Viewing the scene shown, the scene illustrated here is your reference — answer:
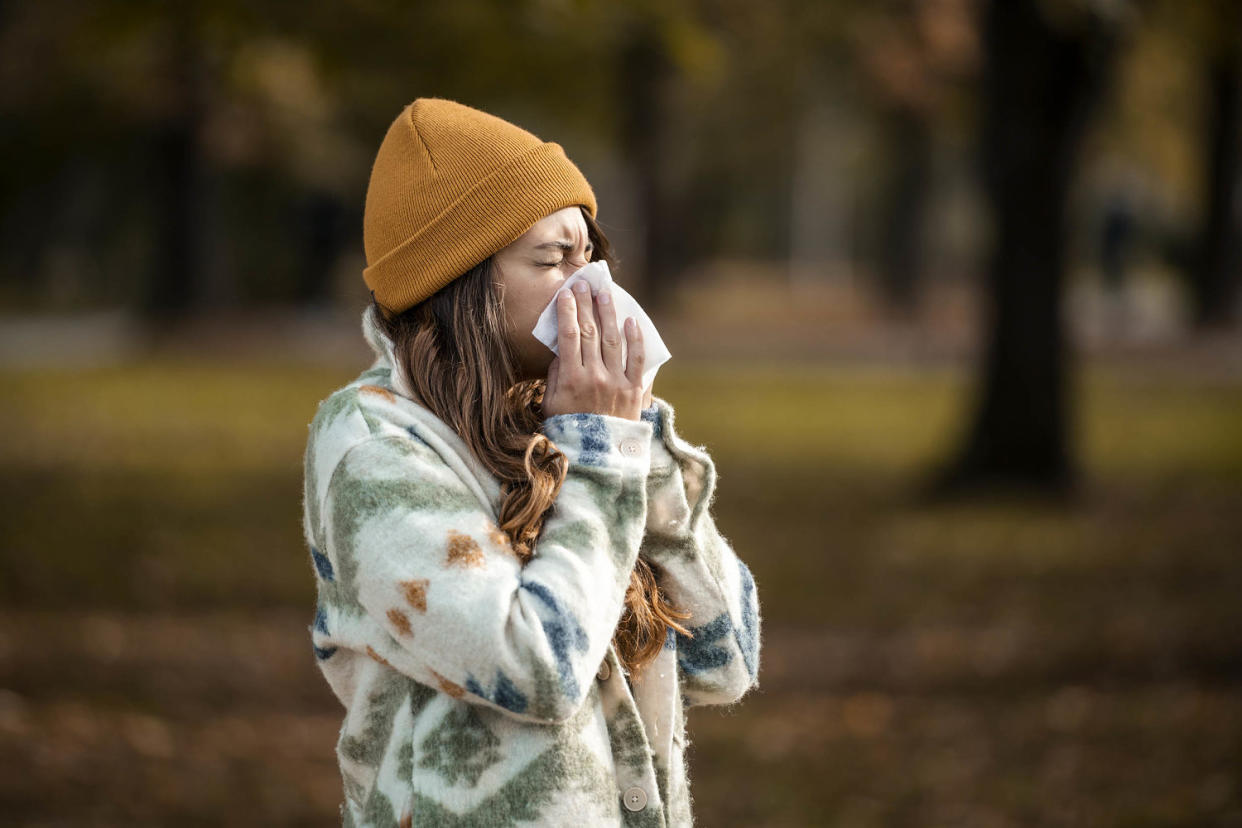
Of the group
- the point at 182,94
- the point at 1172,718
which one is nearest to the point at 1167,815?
the point at 1172,718

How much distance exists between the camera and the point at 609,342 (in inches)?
81.2

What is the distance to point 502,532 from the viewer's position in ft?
6.48

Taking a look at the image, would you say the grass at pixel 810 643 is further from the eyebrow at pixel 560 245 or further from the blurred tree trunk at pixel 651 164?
the blurred tree trunk at pixel 651 164

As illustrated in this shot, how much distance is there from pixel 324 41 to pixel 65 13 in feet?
12.6

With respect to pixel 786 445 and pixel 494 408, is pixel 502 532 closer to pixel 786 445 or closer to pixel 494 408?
pixel 494 408

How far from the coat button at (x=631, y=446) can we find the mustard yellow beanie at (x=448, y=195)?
374 mm

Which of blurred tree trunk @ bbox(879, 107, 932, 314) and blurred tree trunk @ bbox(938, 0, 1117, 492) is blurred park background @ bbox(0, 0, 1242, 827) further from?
blurred tree trunk @ bbox(879, 107, 932, 314)

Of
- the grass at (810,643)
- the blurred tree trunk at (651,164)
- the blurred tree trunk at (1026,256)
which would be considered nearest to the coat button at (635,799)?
the grass at (810,643)

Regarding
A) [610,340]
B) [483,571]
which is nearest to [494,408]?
[610,340]

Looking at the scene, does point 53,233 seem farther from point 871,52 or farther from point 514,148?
point 514,148

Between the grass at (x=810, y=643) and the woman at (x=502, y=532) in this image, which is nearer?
the woman at (x=502, y=532)

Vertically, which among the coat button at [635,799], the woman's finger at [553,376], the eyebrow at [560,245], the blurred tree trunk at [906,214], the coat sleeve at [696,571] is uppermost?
the eyebrow at [560,245]

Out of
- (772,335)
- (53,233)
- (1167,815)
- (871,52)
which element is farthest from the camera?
(53,233)

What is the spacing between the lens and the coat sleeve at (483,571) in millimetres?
1860
